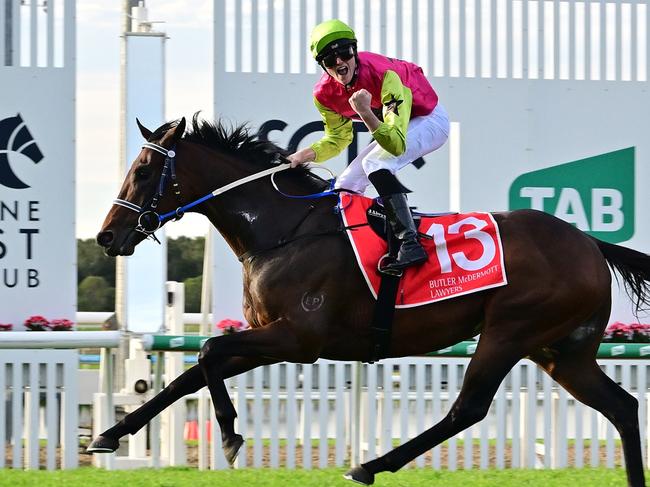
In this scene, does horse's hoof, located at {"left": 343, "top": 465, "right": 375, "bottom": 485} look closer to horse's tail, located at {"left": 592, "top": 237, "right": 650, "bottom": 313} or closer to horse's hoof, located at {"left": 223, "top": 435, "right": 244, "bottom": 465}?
horse's hoof, located at {"left": 223, "top": 435, "right": 244, "bottom": 465}

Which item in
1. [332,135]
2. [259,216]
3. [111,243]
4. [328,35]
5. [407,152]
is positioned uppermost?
[328,35]

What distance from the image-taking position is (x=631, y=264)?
546 centimetres

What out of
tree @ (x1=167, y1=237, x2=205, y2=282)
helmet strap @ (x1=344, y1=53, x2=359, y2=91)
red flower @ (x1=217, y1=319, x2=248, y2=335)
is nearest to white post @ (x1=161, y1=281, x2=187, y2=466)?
red flower @ (x1=217, y1=319, x2=248, y2=335)

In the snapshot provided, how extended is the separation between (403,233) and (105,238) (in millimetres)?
1236

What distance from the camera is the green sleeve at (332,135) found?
5.42 m

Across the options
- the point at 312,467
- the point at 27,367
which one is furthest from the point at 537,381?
the point at 27,367

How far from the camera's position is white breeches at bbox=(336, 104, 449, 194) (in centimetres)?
514

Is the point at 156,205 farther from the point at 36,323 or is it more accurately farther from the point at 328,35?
the point at 36,323

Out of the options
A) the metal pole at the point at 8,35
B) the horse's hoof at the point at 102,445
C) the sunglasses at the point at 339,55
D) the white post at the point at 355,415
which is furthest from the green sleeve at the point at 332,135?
the metal pole at the point at 8,35

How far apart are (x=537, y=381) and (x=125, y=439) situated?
254 cm

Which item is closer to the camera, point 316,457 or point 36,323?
point 316,457

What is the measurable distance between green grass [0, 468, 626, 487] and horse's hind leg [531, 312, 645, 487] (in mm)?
520

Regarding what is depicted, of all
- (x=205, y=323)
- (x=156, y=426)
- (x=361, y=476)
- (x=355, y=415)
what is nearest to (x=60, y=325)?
(x=205, y=323)

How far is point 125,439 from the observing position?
7.51 m
